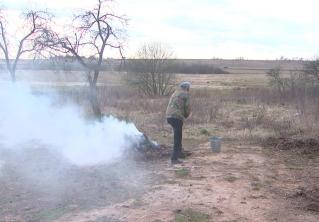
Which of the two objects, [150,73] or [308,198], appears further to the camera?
[150,73]

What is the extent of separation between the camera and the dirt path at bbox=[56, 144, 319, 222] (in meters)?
8.22

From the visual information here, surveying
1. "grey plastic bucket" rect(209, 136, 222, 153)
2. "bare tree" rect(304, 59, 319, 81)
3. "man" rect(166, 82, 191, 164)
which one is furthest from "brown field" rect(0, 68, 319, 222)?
"bare tree" rect(304, 59, 319, 81)

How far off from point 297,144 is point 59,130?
7.00m

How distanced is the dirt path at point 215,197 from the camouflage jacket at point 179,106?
1170mm

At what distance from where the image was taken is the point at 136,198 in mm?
9258

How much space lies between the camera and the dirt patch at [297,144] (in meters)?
14.5

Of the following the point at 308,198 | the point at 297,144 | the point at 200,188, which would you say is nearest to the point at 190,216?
the point at 200,188

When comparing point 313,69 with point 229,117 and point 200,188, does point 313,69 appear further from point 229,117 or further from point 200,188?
point 200,188

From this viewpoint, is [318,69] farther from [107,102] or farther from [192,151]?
[192,151]

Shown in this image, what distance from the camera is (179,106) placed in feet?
42.3

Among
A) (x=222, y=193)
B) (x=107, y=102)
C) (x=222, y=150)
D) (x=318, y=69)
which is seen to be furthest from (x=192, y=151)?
(x=318, y=69)

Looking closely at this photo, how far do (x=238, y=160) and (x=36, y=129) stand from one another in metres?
6.87

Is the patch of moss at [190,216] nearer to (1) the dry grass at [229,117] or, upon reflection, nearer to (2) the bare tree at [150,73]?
(1) the dry grass at [229,117]

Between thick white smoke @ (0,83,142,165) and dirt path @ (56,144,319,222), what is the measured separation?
77.7 inches
